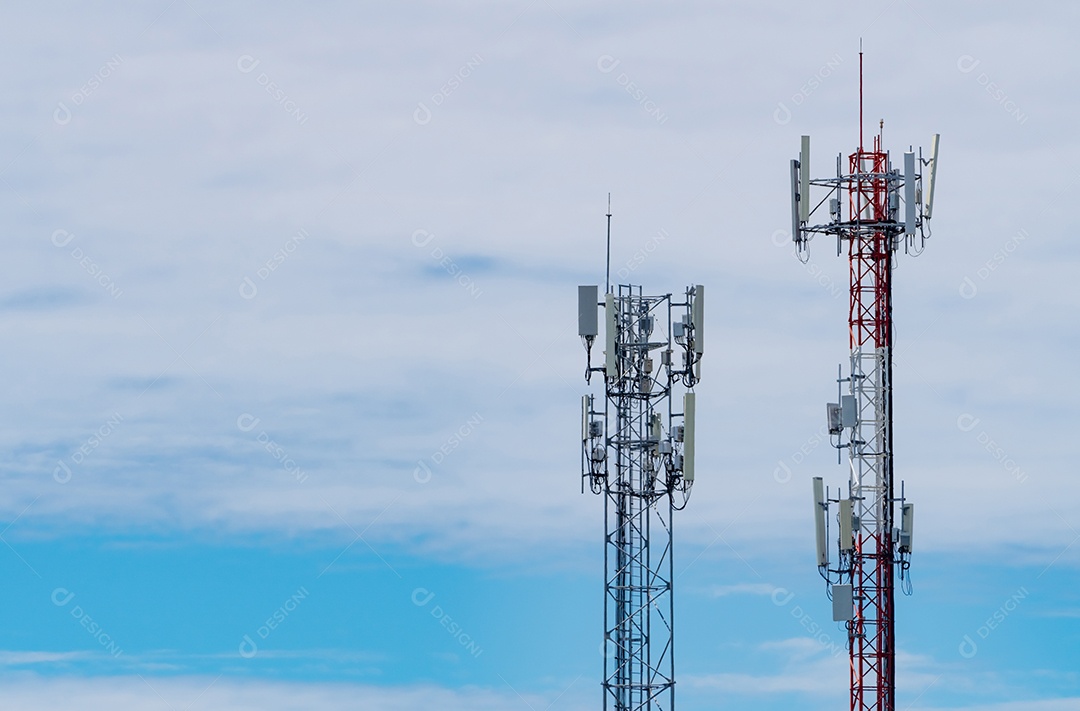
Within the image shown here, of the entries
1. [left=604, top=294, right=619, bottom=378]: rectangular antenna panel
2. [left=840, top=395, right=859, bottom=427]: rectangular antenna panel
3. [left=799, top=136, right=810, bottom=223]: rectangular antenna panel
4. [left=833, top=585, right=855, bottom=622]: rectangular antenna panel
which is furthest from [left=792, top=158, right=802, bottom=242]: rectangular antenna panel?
[left=833, top=585, right=855, bottom=622]: rectangular antenna panel

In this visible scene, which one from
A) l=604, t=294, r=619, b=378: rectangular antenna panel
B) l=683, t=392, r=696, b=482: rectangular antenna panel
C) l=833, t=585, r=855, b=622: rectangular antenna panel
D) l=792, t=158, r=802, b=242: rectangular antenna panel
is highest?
l=792, t=158, r=802, b=242: rectangular antenna panel

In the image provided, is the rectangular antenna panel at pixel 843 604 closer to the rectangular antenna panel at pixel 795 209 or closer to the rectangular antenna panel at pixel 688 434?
the rectangular antenna panel at pixel 688 434

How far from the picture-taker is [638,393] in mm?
77750

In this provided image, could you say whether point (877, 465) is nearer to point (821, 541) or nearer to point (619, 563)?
point (821, 541)

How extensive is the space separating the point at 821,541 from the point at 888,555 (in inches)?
80.7

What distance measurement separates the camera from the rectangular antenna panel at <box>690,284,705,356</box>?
77.2 meters

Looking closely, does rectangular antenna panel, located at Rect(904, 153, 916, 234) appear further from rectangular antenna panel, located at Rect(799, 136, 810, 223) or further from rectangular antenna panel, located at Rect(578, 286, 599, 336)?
rectangular antenna panel, located at Rect(578, 286, 599, 336)

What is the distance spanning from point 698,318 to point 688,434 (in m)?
3.36

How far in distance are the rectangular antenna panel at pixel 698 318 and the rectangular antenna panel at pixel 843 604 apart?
858 cm

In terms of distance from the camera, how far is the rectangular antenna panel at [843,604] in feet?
260

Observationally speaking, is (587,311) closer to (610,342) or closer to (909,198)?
(610,342)

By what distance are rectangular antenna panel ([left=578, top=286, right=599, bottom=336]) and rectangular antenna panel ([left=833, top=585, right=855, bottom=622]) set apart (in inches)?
425

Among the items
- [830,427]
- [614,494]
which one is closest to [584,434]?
[614,494]

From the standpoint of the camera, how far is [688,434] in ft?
253
